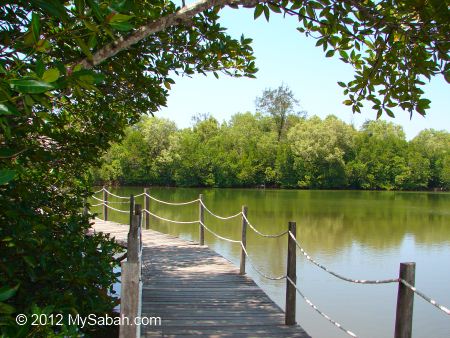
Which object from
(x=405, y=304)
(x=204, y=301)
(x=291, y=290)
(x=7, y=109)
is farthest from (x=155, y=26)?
(x=204, y=301)

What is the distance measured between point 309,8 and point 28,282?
2.64m

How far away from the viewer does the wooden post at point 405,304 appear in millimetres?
2551

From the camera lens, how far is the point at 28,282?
275 cm

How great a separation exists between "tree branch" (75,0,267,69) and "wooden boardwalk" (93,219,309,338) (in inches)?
97.4

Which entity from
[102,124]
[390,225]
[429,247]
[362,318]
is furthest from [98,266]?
[390,225]

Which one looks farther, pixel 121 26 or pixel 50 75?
pixel 121 26

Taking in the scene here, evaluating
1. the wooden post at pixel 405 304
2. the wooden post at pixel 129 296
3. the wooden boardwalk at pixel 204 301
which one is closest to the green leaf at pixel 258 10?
the wooden post at pixel 405 304

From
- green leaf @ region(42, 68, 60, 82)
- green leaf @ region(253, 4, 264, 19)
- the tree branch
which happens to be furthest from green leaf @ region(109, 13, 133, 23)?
green leaf @ region(253, 4, 264, 19)

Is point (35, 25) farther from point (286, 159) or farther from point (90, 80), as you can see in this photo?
point (286, 159)

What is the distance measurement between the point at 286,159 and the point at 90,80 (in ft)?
152

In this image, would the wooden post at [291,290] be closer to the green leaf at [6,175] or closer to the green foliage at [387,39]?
the green foliage at [387,39]

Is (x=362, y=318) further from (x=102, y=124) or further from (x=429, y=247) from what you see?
(x=429, y=247)

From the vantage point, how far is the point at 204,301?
502cm

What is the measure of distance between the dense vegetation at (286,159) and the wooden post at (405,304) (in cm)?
4269
